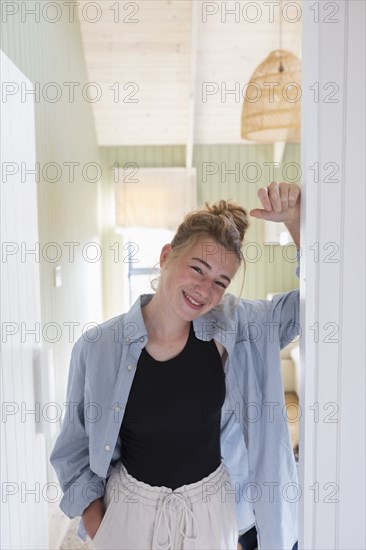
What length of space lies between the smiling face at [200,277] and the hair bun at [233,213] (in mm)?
69

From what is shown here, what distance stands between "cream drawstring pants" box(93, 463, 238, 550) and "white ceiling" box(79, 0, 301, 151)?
116 inches

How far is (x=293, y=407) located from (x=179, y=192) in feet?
6.69

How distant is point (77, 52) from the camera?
141 inches

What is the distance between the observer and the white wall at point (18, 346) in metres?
1.26

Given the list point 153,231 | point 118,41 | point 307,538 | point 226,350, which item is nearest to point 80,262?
point 153,231

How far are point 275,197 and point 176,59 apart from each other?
10.7ft

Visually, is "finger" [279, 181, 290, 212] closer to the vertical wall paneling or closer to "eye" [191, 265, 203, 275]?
"eye" [191, 265, 203, 275]

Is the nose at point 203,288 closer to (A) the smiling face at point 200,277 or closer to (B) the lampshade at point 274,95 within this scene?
(A) the smiling face at point 200,277

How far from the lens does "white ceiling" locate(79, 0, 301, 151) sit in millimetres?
3584

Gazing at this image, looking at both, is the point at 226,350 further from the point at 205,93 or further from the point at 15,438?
the point at 205,93

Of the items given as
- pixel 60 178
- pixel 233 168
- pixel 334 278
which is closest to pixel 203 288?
pixel 334 278

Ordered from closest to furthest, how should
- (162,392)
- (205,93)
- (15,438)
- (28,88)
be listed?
(162,392), (15,438), (28,88), (205,93)

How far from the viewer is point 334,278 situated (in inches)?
31.6

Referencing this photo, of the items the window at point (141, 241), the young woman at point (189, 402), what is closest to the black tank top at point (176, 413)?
the young woman at point (189, 402)
